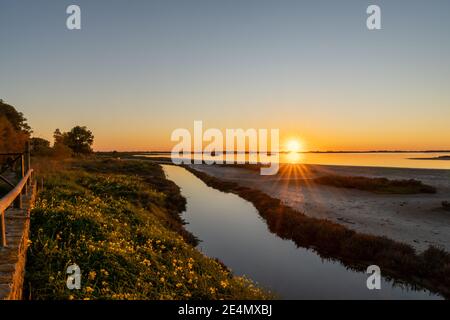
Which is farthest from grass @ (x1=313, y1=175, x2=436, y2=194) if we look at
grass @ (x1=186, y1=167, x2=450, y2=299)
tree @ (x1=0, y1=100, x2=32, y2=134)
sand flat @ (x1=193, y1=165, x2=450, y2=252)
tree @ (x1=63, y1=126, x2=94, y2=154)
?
tree @ (x1=63, y1=126, x2=94, y2=154)

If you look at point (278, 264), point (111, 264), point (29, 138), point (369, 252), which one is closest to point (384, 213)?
point (369, 252)

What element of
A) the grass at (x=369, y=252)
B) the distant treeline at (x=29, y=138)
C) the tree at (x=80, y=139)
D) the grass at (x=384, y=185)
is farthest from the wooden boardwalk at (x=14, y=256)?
the tree at (x=80, y=139)

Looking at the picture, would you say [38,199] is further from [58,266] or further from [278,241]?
[278,241]

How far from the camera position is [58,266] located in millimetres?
6402

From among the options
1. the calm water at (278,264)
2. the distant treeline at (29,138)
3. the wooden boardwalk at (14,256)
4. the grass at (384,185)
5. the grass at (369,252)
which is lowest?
the calm water at (278,264)

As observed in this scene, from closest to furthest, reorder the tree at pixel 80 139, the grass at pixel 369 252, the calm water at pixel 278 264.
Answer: the calm water at pixel 278 264 → the grass at pixel 369 252 → the tree at pixel 80 139

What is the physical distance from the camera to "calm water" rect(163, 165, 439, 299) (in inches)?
397

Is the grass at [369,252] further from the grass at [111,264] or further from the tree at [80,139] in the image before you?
the tree at [80,139]

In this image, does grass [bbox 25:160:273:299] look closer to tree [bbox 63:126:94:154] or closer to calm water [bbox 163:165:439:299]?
calm water [bbox 163:165:439:299]

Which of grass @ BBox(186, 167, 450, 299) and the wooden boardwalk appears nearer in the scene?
the wooden boardwalk

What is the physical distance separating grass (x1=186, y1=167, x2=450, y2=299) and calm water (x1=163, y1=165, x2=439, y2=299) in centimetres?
66

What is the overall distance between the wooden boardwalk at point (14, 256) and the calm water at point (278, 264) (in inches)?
303

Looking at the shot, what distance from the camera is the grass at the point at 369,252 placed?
424 inches

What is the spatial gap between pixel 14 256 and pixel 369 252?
13234 millimetres
